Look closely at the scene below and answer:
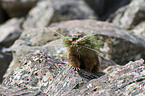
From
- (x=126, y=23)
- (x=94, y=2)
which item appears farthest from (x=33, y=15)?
(x=126, y=23)

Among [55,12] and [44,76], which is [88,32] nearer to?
[44,76]

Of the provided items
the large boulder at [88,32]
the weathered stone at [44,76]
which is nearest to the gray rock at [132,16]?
the large boulder at [88,32]

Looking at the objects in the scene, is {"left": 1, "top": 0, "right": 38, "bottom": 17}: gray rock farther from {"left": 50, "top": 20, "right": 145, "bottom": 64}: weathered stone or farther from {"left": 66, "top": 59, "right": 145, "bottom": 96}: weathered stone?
{"left": 66, "top": 59, "right": 145, "bottom": 96}: weathered stone

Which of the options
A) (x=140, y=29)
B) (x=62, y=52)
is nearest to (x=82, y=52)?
(x=62, y=52)

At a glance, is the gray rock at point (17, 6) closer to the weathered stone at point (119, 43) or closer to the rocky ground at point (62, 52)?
the rocky ground at point (62, 52)

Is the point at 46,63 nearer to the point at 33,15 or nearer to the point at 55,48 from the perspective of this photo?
the point at 55,48

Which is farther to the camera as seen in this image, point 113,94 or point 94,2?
point 94,2
